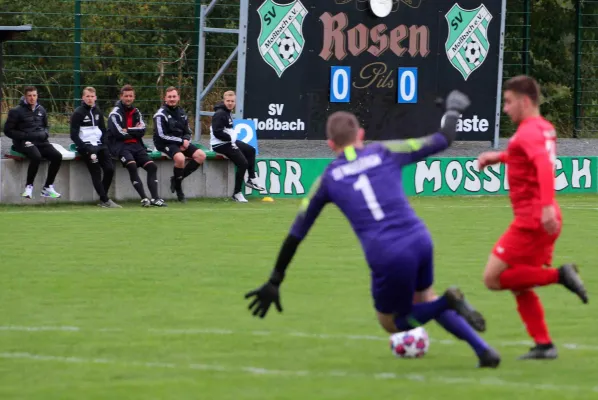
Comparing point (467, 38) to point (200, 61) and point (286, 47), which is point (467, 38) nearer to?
point (286, 47)

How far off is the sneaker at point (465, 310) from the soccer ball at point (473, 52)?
1664 cm

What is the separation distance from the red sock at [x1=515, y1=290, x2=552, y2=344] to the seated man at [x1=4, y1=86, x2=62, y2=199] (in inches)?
508

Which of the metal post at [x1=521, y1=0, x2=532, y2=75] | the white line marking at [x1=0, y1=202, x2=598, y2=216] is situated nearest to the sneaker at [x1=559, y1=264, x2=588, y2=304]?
the white line marking at [x1=0, y1=202, x2=598, y2=216]

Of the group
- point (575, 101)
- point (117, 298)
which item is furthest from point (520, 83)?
point (575, 101)

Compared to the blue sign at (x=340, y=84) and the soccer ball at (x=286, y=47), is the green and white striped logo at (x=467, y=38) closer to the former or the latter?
the blue sign at (x=340, y=84)

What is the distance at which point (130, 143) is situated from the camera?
19.8 meters

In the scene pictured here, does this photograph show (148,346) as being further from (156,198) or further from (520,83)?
(156,198)

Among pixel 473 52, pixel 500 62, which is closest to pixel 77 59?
pixel 473 52

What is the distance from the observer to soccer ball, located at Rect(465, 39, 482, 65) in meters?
23.1

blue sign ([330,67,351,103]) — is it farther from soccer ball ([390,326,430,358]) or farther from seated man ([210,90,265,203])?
soccer ball ([390,326,430,358])

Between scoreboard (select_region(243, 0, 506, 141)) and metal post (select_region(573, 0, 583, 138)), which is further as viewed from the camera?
metal post (select_region(573, 0, 583, 138))

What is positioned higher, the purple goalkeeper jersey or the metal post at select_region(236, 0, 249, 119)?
the metal post at select_region(236, 0, 249, 119)

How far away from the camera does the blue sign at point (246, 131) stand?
2120 centimetres

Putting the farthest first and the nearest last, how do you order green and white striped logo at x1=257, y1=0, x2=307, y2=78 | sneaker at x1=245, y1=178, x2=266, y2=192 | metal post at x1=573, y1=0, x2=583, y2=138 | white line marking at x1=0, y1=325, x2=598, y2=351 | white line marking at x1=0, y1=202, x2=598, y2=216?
metal post at x1=573, y1=0, x2=583, y2=138
green and white striped logo at x1=257, y1=0, x2=307, y2=78
sneaker at x1=245, y1=178, x2=266, y2=192
white line marking at x1=0, y1=202, x2=598, y2=216
white line marking at x1=0, y1=325, x2=598, y2=351
